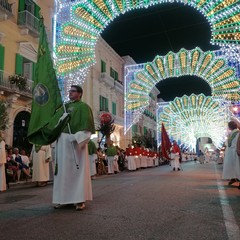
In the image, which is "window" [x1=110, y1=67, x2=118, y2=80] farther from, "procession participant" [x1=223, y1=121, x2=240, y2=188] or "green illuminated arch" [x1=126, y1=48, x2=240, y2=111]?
"procession participant" [x1=223, y1=121, x2=240, y2=188]

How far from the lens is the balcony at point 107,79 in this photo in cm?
3516

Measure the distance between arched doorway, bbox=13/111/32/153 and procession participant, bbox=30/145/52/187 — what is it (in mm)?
7683

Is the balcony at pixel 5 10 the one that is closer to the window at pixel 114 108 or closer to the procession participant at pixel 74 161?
→ the procession participant at pixel 74 161

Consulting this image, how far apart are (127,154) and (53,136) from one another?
20.7m

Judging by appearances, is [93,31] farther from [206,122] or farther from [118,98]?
[206,122]

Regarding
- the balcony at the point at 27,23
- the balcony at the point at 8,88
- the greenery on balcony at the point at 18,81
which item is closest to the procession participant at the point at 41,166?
the balcony at the point at 8,88

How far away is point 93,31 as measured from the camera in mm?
18047

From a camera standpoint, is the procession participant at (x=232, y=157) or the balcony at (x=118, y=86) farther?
the balcony at (x=118, y=86)

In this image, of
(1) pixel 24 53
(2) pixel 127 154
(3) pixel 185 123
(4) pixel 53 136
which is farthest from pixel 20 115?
(3) pixel 185 123

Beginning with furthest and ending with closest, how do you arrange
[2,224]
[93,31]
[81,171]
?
1. [93,31]
2. [81,171]
3. [2,224]

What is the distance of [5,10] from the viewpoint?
19.5 metres

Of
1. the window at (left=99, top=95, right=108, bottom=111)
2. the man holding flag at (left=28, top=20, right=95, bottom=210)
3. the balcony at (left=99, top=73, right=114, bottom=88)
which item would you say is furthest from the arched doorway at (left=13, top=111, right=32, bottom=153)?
the man holding flag at (left=28, top=20, right=95, bottom=210)

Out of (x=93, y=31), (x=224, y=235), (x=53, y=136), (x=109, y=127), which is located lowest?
(x=224, y=235)

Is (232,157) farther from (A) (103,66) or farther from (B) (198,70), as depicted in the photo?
(A) (103,66)
